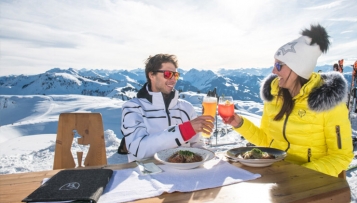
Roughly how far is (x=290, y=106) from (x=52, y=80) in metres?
194

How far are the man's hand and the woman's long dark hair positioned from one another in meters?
0.97

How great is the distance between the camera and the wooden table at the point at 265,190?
4.83 ft

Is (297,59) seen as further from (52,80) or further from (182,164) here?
(52,80)

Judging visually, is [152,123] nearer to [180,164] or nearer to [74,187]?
[180,164]

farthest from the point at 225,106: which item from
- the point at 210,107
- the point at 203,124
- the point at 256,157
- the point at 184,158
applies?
the point at 184,158

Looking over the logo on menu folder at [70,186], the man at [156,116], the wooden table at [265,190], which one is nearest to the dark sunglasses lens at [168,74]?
the man at [156,116]

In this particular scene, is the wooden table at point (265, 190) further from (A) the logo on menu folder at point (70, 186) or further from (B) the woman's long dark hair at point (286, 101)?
(B) the woman's long dark hair at point (286, 101)

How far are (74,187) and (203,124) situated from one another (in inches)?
44.5

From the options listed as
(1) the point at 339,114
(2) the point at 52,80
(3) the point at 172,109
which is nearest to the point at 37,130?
(3) the point at 172,109

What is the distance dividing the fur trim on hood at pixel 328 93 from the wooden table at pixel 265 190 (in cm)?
87

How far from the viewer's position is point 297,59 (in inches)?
108

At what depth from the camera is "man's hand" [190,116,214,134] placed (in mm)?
2213

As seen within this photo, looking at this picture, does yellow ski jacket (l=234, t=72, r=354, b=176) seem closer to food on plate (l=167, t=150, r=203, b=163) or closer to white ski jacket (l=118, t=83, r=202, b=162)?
white ski jacket (l=118, t=83, r=202, b=162)

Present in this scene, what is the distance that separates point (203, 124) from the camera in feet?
7.25
